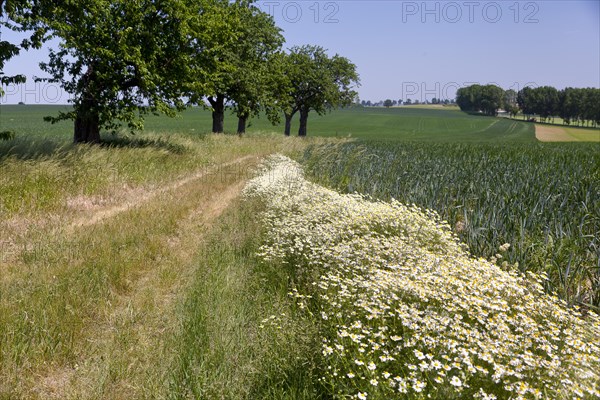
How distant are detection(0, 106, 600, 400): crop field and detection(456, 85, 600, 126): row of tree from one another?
146 m

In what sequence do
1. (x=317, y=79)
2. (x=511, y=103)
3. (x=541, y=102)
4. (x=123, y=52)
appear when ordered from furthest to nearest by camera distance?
(x=511, y=103), (x=541, y=102), (x=317, y=79), (x=123, y=52)

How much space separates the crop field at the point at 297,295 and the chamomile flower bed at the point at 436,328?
0.03 metres

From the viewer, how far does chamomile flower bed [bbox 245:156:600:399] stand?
2.43 metres

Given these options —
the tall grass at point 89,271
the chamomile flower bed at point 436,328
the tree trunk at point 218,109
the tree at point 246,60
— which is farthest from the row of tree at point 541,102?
the chamomile flower bed at point 436,328

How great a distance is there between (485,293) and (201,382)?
8.42 feet

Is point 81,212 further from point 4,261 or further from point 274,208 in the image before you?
point 274,208

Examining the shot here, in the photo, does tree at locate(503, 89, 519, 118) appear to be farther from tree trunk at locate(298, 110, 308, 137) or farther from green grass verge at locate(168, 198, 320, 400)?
green grass verge at locate(168, 198, 320, 400)

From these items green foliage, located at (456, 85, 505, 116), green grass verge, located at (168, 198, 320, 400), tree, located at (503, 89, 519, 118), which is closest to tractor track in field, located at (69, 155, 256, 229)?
green grass verge, located at (168, 198, 320, 400)

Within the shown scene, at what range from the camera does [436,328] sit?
2738 mm

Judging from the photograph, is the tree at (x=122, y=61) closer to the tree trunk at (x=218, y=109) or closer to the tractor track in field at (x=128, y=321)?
the tractor track in field at (x=128, y=321)

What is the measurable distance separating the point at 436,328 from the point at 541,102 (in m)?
161

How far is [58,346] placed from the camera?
12.0 feet

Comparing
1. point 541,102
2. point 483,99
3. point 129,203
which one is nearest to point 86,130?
point 129,203

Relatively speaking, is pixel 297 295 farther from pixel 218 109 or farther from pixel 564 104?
pixel 564 104
